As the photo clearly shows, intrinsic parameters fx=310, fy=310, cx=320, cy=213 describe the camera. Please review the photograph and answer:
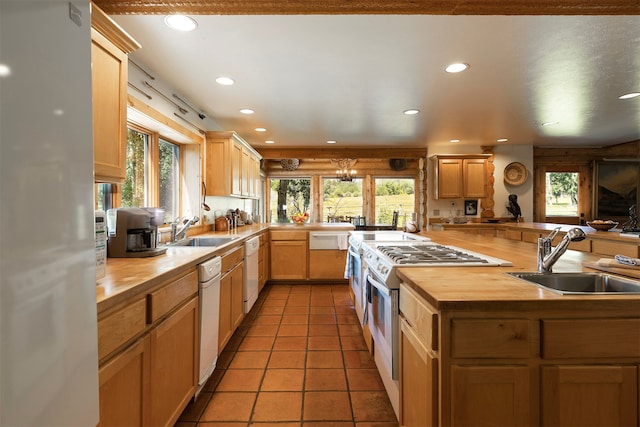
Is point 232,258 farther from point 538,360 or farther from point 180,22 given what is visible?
point 538,360

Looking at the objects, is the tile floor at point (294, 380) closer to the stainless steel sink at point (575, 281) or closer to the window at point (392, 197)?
the stainless steel sink at point (575, 281)

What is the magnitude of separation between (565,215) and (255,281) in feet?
20.1

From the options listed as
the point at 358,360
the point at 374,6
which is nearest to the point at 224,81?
the point at 374,6

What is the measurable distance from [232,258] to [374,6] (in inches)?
81.5

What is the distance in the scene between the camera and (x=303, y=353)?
2498 mm

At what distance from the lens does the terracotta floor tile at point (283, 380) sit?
6.64 feet

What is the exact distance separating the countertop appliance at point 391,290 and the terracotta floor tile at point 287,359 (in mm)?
660

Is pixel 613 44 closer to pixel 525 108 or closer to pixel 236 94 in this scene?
pixel 525 108

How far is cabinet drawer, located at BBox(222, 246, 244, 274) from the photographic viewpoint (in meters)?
2.39

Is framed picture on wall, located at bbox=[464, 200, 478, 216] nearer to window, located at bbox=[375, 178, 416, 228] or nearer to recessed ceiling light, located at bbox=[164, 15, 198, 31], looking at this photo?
window, located at bbox=[375, 178, 416, 228]

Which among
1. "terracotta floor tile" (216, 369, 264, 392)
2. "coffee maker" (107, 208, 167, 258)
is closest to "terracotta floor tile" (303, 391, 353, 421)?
"terracotta floor tile" (216, 369, 264, 392)

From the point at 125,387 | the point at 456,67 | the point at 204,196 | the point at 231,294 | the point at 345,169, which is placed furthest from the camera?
the point at 345,169

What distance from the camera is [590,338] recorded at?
1035mm

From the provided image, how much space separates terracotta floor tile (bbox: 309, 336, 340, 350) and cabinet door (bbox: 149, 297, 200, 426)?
1.08 metres
